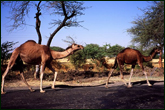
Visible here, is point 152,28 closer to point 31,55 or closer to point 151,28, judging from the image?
point 151,28

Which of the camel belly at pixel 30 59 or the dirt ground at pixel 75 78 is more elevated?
the camel belly at pixel 30 59

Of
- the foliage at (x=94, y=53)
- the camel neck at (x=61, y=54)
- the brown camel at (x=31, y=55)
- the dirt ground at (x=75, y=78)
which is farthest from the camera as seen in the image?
the foliage at (x=94, y=53)

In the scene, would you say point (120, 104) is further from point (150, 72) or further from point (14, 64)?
point (150, 72)

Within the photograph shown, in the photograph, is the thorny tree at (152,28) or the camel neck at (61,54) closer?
the camel neck at (61,54)

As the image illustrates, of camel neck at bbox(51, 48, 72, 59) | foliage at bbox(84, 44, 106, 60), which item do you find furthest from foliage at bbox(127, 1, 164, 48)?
camel neck at bbox(51, 48, 72, 59)

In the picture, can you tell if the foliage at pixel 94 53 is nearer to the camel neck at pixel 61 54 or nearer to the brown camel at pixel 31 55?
the camel neck at pixel 61 54

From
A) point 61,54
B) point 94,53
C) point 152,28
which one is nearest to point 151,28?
point 152,28

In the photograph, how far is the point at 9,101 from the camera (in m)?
5.60

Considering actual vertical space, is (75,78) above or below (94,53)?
below

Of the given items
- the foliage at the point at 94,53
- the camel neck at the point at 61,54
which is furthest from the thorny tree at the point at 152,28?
the camel neck at the point at 61,54

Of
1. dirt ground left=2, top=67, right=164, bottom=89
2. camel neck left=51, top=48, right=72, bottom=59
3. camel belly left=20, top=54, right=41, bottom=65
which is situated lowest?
dirt ground left=2, top=67, right=164, bottom=89

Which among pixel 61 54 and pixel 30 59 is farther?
pixel 61 54

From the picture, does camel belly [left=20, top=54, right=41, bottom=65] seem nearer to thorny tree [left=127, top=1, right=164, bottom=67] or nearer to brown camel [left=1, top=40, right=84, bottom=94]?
brown camel [left=1, top=40, right=84, bottom=94]

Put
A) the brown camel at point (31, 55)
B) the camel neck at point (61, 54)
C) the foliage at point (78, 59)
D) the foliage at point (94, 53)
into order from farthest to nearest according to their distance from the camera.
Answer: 1. the foliage at point (94, 53)
2. the foliage at point (78, 59)
3. the camel neck at point (61, 54)
4. the brown camel at point (31, 55)
